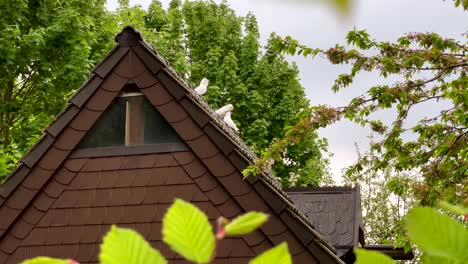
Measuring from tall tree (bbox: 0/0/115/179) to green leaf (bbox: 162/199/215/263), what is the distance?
19426mm

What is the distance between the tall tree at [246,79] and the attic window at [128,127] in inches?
631

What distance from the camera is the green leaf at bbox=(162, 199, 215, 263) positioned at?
491 mm

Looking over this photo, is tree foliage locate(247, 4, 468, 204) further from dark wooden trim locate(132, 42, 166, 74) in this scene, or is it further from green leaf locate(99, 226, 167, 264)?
green leaf locate(99, 226, 167, 264)

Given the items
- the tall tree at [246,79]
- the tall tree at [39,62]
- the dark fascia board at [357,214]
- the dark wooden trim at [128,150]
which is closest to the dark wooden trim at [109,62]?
the dark wooden trim at [128,150]

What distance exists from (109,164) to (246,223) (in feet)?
28.0

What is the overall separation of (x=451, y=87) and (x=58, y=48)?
13.9m

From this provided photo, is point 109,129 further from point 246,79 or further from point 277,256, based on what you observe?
point 246,79

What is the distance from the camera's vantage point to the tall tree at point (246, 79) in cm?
2614

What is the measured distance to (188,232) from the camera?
51 centimetres

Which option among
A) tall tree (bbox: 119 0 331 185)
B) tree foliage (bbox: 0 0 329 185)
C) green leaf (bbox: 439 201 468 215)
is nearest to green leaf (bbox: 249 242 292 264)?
green leaf (bbox: 439 201 468 215)

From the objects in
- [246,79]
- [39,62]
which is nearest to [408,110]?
[39,62]

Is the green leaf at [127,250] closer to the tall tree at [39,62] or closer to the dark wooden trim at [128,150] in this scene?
the dark wooden trim at [128,150]

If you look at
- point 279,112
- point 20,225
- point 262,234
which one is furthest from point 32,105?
point 262,234

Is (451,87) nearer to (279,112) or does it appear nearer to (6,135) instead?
(6,135)
